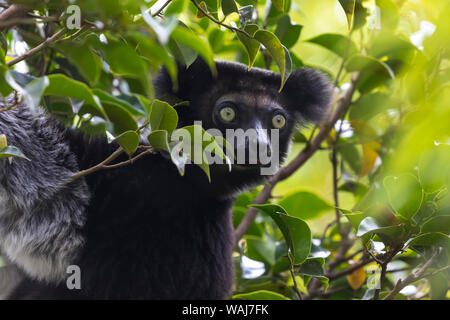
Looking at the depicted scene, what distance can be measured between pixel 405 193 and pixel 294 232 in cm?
66

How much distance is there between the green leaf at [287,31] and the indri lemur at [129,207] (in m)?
0.34

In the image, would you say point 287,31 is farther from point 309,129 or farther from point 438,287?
point 438,287

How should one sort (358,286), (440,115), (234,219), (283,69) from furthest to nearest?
(234,219), (358,286), (283,69), (440,115)

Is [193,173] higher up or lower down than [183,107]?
lower down

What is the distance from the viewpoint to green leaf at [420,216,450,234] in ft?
8.91

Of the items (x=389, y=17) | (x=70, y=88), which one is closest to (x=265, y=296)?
(x=70, y=88)

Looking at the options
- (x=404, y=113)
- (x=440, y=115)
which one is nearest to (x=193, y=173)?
(x=404, y=113)

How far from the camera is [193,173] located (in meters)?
4.03

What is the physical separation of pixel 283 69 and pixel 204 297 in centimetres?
212

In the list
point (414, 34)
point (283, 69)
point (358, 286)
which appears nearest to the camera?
point (283, 69)

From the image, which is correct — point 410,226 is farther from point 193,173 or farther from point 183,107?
point 183,107

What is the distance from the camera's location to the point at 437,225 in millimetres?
2746

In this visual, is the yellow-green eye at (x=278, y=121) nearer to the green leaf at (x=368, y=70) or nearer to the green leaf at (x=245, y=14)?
the green leaf at (x=368, y=70)
